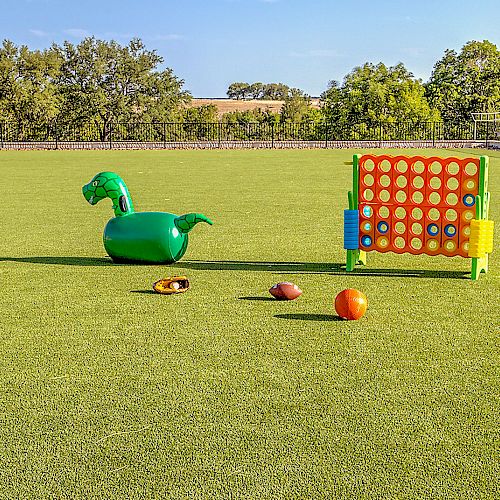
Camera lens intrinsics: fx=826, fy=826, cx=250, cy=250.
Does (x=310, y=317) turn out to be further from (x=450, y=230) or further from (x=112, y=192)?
(x=112, y=192)

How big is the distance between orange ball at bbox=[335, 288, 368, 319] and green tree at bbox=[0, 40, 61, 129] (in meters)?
51.9

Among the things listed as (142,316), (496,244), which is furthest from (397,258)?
(142,316)

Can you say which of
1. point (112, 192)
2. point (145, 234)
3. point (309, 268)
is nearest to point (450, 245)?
point (309, 268)

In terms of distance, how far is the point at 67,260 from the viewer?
28.4 ft

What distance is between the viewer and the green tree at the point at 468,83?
60344 mm

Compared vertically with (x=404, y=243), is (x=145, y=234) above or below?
above

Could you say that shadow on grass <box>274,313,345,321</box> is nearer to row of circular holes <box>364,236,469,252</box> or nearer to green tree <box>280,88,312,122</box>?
row of circular holes <box>364,236,469,252</box>

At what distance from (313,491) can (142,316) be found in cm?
306

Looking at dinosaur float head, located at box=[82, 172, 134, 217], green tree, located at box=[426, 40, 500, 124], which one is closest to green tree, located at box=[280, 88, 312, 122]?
green tree, located at box=[426, 40, 500, 124]

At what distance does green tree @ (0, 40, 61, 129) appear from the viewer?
2156 inches

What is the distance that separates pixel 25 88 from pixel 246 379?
Result: 53.9 m

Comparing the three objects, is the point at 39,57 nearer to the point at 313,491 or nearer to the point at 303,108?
the point at 303,108

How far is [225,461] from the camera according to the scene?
364 cm

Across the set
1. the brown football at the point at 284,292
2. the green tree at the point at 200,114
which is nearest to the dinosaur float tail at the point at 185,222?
the brown football at the point at 284,292
